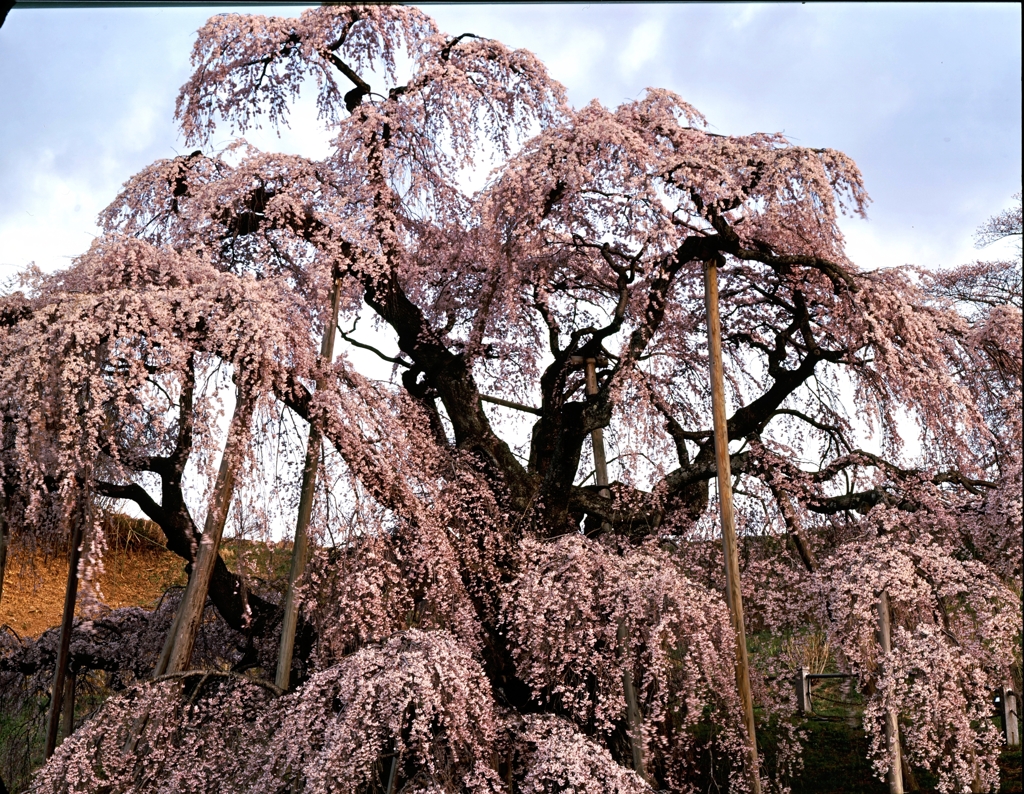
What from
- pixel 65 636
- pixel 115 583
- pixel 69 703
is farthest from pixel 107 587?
pixel 65 636

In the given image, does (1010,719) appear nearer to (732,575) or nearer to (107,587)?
(732,575)

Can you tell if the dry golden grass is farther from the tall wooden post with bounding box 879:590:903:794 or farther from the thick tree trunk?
the tall wooden post with bounding box 879:590:903:794

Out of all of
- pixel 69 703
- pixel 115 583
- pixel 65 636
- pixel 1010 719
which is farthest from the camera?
pixel 115 583

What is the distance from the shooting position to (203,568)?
4984mm

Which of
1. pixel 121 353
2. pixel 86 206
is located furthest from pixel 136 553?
pixel 121 353

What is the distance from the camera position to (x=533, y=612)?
4715 millimetres

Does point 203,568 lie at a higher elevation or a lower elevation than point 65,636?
higher

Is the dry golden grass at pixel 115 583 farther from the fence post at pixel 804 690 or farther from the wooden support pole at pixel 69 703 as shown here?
the fence post at pixel 804 690

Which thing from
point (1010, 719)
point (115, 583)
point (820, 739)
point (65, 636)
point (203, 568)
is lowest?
point (820, 739)

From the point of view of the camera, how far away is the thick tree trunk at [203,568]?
4719mm

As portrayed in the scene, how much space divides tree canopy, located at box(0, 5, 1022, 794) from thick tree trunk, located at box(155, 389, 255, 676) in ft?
0.10

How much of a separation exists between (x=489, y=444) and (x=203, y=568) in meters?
1.90

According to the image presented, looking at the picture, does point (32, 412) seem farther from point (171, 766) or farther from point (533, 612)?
point (533, 612)


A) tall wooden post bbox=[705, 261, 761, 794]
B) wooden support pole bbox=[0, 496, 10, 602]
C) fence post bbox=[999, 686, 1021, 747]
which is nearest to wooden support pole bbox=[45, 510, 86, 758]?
wooden support pole bbox=[0, 496, 10, 602]
